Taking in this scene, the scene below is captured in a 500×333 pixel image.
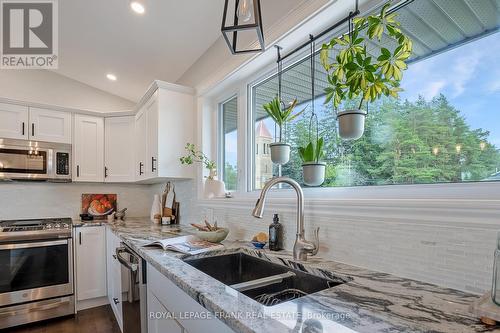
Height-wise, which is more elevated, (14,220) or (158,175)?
(158,175)

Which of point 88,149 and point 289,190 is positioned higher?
point 88,149

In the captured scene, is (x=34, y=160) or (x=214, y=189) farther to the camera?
(x=34, y=160)

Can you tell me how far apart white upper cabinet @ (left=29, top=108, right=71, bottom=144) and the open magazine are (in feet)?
7.56

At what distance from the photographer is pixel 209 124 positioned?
8.29ft

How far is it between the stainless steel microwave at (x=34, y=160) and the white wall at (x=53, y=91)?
1.80ft

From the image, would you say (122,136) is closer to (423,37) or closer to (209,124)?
(209,124)

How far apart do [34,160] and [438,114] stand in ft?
11.7

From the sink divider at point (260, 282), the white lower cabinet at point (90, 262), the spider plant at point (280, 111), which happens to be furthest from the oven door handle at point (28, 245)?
the spider plant at point (280, 111)

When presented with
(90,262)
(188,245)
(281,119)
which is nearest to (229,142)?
(281,119)

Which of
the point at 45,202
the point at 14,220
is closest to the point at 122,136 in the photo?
the point at 45,202

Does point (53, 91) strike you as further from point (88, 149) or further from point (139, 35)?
point (139, 35)

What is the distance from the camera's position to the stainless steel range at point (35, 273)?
2385 millimetres

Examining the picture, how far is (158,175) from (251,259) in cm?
135

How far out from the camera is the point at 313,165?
131 centimetres
